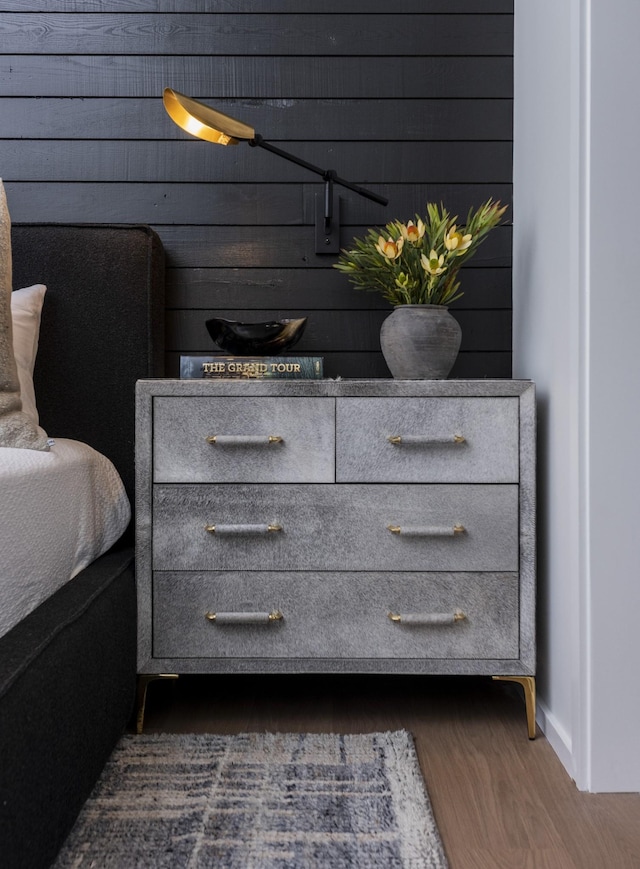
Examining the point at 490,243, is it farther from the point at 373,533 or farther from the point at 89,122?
the point at 89,122

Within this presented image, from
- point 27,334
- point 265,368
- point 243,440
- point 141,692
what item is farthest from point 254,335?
point 141,692

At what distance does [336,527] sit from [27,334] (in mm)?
847

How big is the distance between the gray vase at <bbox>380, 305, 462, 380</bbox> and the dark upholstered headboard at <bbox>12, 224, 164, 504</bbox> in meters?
0.61

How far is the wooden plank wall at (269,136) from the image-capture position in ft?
5.63

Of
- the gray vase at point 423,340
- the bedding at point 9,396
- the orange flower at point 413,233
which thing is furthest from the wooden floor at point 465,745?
the orange flower at point 413,233

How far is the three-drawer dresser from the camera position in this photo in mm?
1319

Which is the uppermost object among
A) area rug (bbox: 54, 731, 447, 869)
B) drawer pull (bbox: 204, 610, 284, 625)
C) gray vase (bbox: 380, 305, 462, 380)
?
gray vase (bbox: 380, 305, 462, 380)

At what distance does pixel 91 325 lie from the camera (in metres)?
1.61

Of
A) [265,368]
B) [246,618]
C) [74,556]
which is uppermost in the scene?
[265,368]

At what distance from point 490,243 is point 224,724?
52.7 inches

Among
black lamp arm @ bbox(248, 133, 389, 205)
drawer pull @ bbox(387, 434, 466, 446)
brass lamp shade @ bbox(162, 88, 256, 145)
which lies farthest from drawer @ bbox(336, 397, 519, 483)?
brass lamp shade @ bbox(162, 88, 256, 145)

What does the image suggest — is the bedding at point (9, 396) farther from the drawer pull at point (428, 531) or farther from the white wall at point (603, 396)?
the white wall at point (603, 396)

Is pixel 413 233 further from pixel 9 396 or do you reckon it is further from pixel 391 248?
pixel 9 396

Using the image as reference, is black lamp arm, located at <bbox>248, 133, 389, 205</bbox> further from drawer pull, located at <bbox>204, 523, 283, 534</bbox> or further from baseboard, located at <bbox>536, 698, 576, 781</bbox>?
baseboard, located at <bbox>536, 698, 576, 781</bbox>
